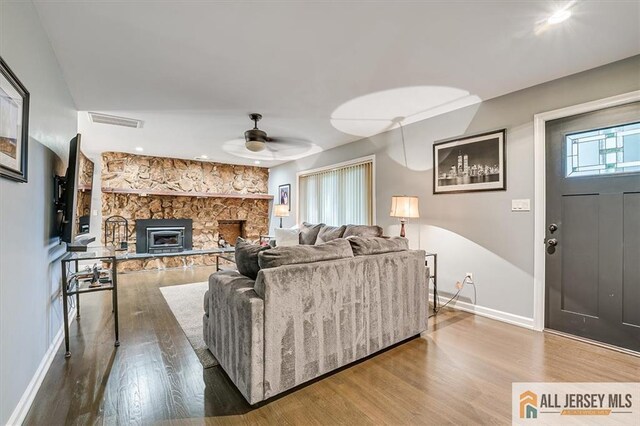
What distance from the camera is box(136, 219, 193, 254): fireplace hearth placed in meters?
6.19

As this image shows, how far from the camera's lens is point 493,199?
3172 mm

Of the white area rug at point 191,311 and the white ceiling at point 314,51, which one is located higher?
the white ceiling at point 314,51

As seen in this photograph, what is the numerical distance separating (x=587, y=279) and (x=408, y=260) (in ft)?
5.44

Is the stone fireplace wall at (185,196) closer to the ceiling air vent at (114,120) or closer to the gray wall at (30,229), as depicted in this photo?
the ceiling air vent at (114,120)

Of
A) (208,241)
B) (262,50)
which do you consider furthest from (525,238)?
(208,241)

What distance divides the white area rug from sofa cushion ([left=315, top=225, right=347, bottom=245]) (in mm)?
1934

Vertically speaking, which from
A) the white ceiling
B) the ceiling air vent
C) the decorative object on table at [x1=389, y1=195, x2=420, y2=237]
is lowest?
the decorative object on table at [x1=389, y1=195, x2=420, y2=237]

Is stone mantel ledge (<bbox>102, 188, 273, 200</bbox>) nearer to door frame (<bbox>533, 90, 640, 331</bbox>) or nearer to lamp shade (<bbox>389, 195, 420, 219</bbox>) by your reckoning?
lamp shade (<bbox>389, 195, 420, 219</bbox>)

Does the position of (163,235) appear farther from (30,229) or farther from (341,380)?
(341,380)

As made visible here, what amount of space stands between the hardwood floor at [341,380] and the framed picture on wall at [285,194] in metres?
4.33

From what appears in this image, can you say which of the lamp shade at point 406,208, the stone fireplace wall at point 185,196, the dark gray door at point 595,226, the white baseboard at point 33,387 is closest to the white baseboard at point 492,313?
the dark gray door at point 595,226

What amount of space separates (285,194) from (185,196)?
7.67ft

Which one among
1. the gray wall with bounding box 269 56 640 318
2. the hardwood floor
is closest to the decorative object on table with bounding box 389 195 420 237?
the gray wall with bounding box 269 56 640 318

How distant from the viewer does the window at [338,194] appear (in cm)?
482
